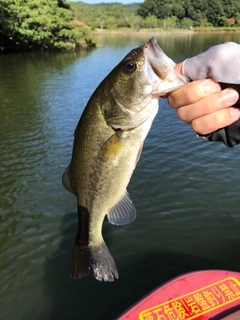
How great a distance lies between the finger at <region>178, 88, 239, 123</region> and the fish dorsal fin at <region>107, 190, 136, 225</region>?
2.82 feet

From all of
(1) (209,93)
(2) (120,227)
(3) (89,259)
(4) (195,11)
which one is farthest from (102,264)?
(4) (195,11)

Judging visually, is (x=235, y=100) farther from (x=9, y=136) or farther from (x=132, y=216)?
(x=9, y=136)

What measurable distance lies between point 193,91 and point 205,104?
11cm

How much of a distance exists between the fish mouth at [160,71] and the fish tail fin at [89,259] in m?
1.29

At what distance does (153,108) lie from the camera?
2.12m

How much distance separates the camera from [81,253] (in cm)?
266

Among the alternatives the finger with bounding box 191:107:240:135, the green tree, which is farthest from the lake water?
the green tree

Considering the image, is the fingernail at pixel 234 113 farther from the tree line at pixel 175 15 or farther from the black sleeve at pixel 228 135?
the tree line at pixel 175 15

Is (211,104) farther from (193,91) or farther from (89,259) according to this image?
(89,259)

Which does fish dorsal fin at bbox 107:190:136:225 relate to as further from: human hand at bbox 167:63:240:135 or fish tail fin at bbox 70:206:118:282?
human hand at bbox 167:63:240:135

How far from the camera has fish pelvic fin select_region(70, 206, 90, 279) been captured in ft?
8.55

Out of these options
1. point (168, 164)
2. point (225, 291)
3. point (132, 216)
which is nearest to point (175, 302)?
point (225, 291)

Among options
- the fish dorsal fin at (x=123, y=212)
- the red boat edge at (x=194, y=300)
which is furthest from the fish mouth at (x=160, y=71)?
the red boat edge at (x=194, y=300)

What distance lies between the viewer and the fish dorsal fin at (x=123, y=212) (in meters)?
2.46
